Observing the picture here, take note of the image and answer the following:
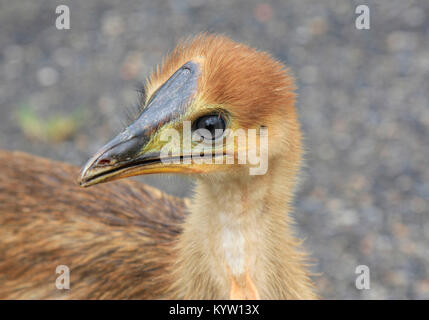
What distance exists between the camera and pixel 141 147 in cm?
259

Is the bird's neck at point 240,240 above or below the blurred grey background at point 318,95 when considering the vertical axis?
below

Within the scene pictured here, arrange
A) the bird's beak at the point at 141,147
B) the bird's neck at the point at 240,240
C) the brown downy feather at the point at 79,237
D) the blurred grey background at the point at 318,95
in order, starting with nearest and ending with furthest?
the bird's beak at the point at 141,147 → the bird's neck at the point at 240,240 → the brown downy feather at the point at 79,237 → the blurred grey background at the point at 318,95

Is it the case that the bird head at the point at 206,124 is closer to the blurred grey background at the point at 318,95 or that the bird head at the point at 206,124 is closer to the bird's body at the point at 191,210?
the bird's body at the point at 191,210

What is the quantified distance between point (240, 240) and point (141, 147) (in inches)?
27.0

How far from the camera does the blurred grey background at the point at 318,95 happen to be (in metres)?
5.27

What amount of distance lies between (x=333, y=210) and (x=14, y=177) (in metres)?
3.05

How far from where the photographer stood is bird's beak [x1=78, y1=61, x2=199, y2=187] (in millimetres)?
2570

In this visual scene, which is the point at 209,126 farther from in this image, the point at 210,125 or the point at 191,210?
the point at 191,210

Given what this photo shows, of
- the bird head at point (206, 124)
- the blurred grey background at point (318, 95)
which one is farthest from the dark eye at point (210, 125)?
the blurred grey background at point (318, 95)

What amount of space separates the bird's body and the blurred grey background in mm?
1647

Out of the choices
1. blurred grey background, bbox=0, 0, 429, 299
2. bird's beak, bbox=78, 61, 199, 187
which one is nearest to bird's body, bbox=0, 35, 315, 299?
bird's beak, bbox=78, 61, 199, 187

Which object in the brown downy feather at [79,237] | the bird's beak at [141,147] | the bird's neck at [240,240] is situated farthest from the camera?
the brown downy feather at [79,237]

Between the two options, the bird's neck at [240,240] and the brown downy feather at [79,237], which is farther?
the brown downy feather at [79,237]

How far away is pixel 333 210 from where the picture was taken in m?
5.56
